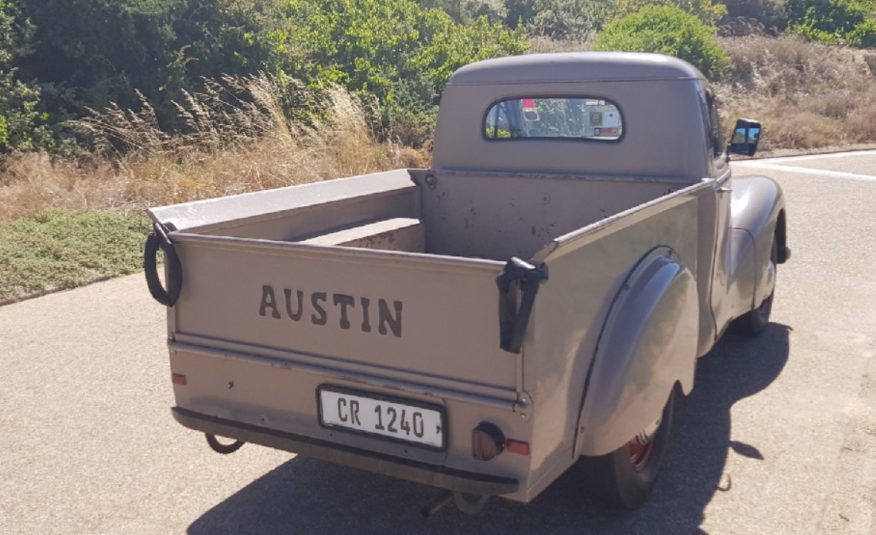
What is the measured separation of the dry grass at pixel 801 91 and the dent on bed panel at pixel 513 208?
44.2 feet

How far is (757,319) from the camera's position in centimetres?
589

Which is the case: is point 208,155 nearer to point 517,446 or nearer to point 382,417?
point 382,417

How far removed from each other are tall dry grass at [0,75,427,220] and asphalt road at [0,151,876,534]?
338 cm

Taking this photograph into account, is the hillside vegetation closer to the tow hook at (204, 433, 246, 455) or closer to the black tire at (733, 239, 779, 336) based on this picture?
the tow hook at (204, 433, 246, 455)

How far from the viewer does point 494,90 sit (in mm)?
5129

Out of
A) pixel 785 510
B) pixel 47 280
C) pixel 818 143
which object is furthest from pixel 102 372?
pixel 818 143

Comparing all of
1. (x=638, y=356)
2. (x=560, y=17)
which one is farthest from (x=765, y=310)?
(x=560, y=17)

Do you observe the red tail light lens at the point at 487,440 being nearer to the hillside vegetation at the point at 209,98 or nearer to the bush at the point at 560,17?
the hillside vegetation at the point at 209,98

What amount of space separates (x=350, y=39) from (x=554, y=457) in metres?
12.2

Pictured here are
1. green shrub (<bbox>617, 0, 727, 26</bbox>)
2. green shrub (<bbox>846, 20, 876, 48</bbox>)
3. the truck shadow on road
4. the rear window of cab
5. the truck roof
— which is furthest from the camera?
green shrub (<bbox>846, 20, 876, 48</bbox>)

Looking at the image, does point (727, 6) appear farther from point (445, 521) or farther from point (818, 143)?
point (445, 521)

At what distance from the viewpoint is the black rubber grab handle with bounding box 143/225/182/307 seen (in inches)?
136

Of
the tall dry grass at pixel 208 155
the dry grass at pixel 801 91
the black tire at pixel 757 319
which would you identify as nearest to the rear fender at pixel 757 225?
the black tire at pixel 757 319

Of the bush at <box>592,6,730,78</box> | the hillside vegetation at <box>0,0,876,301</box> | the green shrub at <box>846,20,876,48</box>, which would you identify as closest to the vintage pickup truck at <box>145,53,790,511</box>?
the hillside vegetation at <box>0,0,876,301</box>
